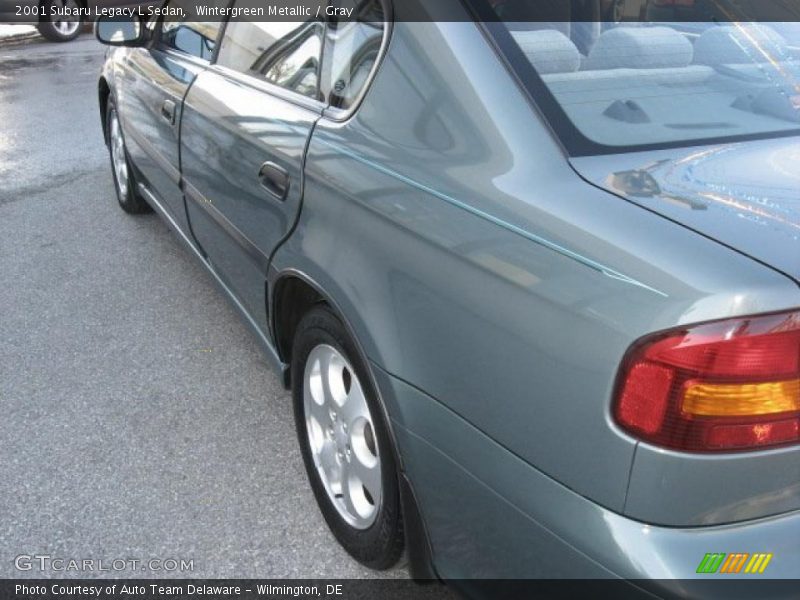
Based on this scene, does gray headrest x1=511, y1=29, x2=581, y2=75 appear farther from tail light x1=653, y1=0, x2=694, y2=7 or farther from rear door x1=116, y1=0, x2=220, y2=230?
rear door x1=116, y1=0, x2=220, y2=230

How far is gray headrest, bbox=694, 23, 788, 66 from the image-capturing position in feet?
6.85

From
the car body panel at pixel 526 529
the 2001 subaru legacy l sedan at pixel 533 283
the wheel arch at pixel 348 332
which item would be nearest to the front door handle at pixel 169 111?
the 2001 subaru legacy l sedan at pixel 533 283

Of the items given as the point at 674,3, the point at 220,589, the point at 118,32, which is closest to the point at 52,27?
the point at 118,32

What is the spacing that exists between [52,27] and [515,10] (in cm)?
1341

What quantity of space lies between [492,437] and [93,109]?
7.99 meters

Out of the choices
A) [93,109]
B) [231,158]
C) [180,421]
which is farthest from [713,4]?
[93,109]

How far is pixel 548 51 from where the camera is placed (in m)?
1.83

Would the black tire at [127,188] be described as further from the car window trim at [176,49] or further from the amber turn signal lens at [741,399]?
the amber turn signal lens at [741,399]

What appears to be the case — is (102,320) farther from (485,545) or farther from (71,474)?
(485,545)

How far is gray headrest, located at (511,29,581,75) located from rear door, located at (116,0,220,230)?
1.70 metres

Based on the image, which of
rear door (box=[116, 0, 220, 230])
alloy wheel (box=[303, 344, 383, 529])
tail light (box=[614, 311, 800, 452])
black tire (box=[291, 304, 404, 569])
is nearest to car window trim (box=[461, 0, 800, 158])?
tail light (box=[614, 311, 800, 452])

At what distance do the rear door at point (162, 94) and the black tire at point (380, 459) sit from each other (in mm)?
1375

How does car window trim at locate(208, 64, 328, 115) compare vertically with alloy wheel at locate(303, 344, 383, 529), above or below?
above

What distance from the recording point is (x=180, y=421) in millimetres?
2994
